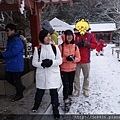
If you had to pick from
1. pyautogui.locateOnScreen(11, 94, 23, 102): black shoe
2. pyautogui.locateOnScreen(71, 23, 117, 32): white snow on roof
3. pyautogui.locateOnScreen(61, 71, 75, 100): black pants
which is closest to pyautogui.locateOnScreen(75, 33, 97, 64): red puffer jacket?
pyautogui.locateOnScreen(61, 71, 75, 100): black pants

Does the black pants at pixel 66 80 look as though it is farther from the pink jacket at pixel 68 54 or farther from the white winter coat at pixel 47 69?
the white winter coat at pixel 47 69

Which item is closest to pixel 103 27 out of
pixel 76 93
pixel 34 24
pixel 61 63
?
pixel 34 24

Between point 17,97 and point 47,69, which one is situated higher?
point 47,69

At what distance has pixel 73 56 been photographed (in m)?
4.85

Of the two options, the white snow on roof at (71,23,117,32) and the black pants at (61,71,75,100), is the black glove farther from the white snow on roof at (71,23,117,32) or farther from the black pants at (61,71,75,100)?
the white snow on roof at (71,23,117,32)

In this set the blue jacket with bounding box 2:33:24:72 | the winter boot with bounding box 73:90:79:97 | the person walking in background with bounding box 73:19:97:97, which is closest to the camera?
the blue jacket with bounding box 2:33:24:72

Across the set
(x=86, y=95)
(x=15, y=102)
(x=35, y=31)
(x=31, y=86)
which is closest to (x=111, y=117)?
(x=86, y=95)

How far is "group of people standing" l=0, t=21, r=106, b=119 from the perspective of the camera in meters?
4.06

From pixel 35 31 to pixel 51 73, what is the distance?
3369 mm

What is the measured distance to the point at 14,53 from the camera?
4.67 meters

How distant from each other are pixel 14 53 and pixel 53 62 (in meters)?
Answer: 1.08

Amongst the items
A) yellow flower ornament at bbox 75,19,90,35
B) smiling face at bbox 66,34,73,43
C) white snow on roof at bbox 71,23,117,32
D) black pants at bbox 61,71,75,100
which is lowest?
black pants at bbox 61,71,75,100

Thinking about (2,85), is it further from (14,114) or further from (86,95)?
(86,95)

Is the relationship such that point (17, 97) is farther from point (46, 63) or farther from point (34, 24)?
point (34, 24)
